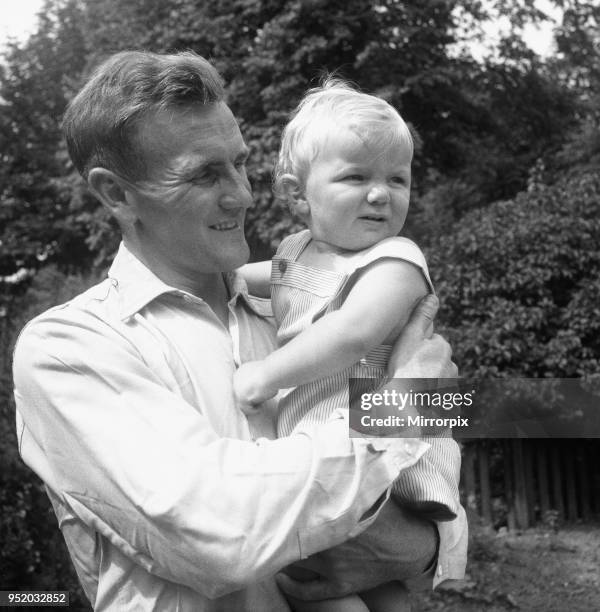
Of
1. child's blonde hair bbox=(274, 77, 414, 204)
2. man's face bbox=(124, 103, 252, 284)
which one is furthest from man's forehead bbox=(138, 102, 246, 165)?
child's blonde hair bbox=(274, 77, 414, 204)

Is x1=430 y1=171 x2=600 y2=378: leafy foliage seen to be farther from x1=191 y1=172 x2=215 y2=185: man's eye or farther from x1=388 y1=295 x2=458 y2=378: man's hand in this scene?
x1=191 y1=172 x2=215 y2=185: man's eye

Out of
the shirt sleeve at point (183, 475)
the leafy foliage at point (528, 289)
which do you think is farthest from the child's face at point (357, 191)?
the leafy foliage at point (528, 289)

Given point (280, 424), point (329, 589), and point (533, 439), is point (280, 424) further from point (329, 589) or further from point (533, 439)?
point (533, 439)

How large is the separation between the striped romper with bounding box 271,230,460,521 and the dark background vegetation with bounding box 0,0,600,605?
4.17 meters

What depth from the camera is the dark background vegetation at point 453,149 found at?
9.05m

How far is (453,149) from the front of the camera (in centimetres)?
1555

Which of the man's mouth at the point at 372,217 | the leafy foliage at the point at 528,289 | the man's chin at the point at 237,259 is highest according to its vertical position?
the leafy foliage at the point at 528,289

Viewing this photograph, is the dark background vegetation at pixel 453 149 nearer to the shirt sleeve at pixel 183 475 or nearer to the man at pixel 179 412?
the man at pixel 179 412

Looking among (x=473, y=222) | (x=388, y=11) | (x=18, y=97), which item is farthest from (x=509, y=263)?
(x=18, y=97)

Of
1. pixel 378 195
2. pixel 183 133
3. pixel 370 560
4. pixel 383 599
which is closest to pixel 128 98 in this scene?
pixel 183 133

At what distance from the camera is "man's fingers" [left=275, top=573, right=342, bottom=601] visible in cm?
191

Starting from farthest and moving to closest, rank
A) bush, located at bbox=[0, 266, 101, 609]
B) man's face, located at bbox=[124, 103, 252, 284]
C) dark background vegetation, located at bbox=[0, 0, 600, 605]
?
dark background vegetation, located at bbox=[0, 0, 600, 605] < bush, located at bbox=[0, 266, 101, 609] < man's face, located at bbox=[124, 103, 252, 284]

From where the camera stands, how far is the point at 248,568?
63.2 inches

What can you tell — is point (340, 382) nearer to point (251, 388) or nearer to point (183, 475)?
point (251, 388)
